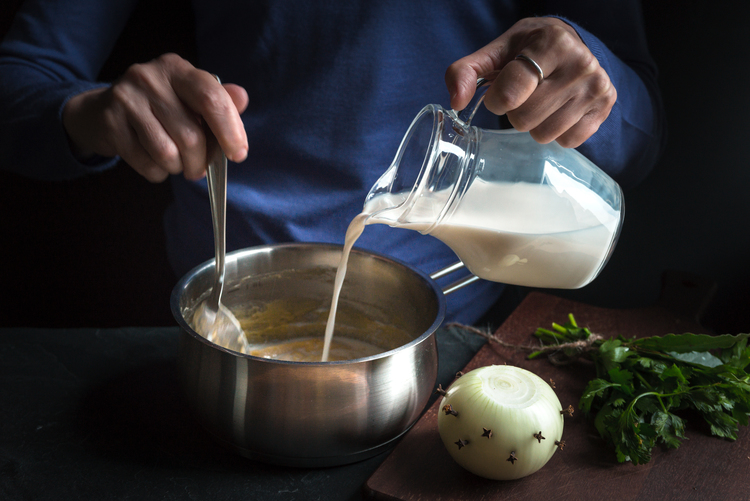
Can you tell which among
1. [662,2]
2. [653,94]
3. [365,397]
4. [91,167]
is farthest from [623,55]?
[91,167]

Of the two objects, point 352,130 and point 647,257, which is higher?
point 352,130

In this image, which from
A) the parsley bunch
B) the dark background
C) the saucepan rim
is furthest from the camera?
the dark background

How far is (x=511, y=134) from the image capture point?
78 cm

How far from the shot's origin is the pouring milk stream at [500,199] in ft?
2.39

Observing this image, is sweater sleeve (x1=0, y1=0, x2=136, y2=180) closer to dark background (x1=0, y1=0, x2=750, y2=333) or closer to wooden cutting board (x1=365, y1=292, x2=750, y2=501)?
dark background (x1=0, y1=0, x2=750, y2=333)

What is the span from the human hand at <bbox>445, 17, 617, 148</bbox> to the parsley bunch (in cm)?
34

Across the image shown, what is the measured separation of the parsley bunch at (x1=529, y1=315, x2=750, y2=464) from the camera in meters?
0.72

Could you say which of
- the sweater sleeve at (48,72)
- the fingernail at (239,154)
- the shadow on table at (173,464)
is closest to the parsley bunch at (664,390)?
the shadow on table at (173,464)

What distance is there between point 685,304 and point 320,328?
0.73 meters

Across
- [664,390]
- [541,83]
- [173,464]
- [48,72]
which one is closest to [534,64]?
[541,83]

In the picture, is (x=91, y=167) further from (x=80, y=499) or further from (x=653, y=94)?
(x=653, y=94)

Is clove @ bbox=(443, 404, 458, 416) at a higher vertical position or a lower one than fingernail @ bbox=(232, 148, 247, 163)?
lower

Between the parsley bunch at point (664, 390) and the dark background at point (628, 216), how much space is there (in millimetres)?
556

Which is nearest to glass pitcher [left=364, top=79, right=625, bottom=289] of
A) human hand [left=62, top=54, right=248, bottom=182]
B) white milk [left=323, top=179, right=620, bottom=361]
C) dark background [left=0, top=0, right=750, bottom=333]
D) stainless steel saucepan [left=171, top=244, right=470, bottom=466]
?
white milk [left=323, top=179, right=620, bottom=361]
